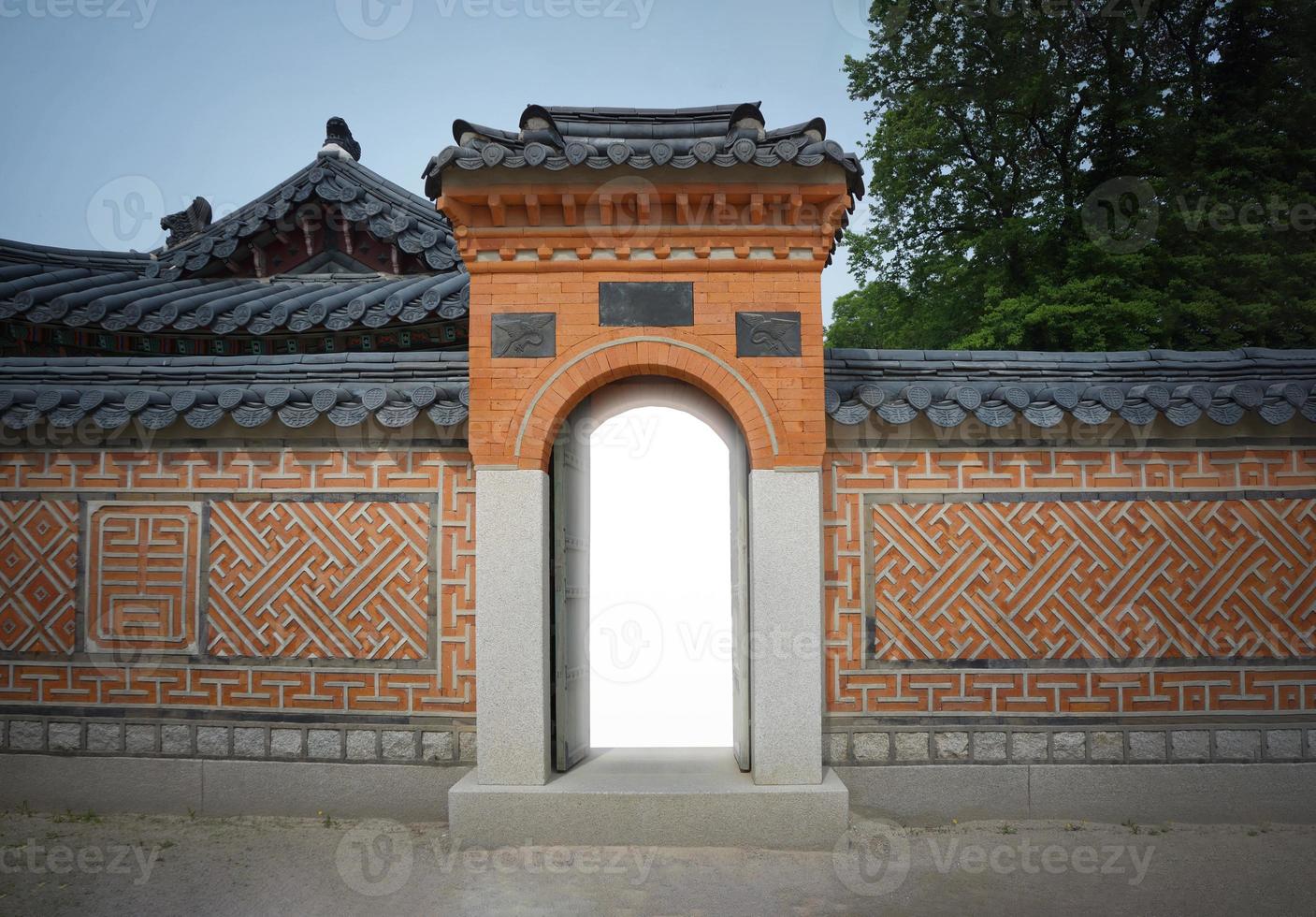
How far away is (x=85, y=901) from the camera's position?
4.79 metres

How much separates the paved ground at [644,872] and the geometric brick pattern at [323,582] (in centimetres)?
123

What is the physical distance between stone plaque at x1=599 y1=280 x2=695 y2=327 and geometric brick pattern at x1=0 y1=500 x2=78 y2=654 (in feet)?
13.7

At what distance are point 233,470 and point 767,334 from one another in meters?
3.94

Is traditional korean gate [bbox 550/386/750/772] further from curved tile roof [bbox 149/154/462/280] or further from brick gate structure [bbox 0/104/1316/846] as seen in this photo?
curved tile roof [bbox 149/154/462/280]

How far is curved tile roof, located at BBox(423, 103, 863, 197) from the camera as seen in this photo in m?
5.20

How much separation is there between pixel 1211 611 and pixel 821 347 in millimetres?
3303

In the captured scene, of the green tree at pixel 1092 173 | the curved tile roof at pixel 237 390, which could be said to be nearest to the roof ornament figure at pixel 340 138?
the curved tile roof at pixel 237 390

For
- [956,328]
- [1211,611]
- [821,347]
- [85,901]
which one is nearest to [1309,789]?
[1211,611]

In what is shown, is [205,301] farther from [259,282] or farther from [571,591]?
[571,591]

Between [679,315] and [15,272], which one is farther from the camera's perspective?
[15,272]

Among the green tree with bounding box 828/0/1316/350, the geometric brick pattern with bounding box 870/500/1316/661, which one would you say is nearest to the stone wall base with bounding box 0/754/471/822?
the geometric brick pattern with bounding box 870/500/1316/661

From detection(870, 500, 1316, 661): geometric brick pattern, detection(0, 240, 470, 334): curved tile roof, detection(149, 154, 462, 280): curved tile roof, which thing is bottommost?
detection(870, 500, 1316, 661): geometric brick pattern

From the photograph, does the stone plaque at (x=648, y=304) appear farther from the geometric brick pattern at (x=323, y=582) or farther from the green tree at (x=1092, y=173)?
the green tree at (x=1092, y=173)

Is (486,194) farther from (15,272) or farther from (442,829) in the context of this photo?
(15,272)
